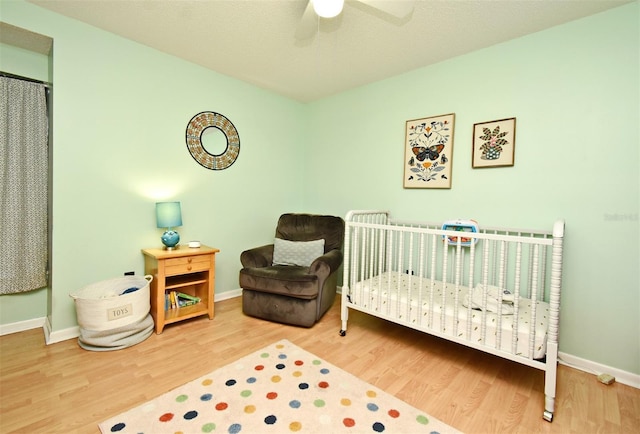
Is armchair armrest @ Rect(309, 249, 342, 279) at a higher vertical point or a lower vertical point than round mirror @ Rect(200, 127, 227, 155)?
lower

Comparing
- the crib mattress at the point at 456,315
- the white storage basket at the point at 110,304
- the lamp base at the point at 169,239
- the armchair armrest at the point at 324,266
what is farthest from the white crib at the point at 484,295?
the white storage basket at the point at 110,304

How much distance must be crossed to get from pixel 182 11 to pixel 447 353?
3181 mm

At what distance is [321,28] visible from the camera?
7.11 ft

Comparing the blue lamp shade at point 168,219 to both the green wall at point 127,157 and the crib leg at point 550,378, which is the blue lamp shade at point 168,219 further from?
the crib leg at point 550,378

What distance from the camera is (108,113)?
240 centimetres

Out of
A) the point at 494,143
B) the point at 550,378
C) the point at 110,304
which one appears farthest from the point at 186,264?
the point at 494,143

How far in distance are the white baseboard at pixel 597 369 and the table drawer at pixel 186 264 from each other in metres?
2.92

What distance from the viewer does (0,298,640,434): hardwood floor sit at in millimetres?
1513

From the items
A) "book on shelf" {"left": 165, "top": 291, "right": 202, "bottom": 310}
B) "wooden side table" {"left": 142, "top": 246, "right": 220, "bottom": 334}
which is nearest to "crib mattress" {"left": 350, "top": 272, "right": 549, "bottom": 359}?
"wooden side table" {"left": 142, "top": 246, "right": 220, "bottom": 334}

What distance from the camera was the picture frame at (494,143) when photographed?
2.29 m

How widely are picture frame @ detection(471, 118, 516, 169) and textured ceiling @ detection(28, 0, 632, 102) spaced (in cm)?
66

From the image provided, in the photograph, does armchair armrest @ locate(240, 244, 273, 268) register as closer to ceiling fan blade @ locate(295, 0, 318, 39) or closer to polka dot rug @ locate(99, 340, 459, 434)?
polka dot rug @ locate(99, 340, 459, 434)

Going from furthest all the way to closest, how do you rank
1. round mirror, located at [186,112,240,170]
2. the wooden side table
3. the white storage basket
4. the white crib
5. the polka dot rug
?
1. round mirror, located at [186,112,240,170]
2. the wooden side table
3. the white storage basket
4. the white crib
5. the polka dot rug

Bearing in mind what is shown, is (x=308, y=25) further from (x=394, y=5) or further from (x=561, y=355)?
(x=561, y=355)
